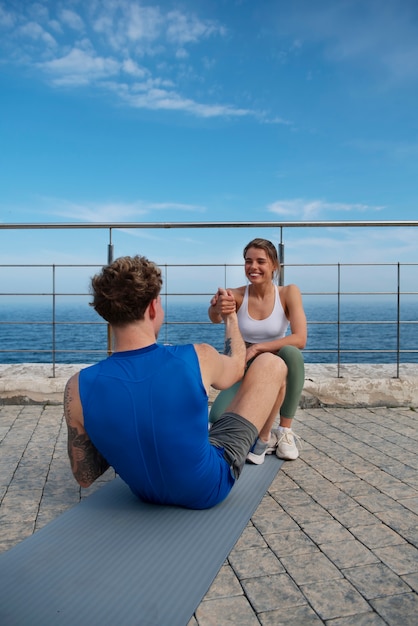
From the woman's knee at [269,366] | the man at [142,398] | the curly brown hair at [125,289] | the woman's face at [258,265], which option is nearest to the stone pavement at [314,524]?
the man at [142,398]

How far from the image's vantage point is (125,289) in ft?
5.20

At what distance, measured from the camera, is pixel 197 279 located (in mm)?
4910

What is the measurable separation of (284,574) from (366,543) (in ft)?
1.24

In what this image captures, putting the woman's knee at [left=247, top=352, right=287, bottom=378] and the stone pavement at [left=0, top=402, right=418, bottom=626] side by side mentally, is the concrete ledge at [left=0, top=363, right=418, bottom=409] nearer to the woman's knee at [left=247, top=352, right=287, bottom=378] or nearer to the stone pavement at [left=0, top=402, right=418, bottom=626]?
the stone pavement at [left=0, top=402, right=418, bottom=626]

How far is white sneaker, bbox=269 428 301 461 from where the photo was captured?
2660mm

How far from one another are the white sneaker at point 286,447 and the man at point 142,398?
93 centimetres

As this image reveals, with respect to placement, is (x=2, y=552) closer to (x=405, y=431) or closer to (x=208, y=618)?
(x=208, y=618)

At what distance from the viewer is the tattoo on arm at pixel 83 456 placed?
1755 mm

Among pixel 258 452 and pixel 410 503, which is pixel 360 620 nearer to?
pixel 410 503

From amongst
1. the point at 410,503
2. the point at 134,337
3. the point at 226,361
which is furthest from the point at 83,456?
the point at 410,503

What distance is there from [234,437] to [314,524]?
44cm

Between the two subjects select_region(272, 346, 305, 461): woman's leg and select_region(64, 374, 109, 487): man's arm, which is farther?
select_region(272, 346, 305, 461): woman's leg

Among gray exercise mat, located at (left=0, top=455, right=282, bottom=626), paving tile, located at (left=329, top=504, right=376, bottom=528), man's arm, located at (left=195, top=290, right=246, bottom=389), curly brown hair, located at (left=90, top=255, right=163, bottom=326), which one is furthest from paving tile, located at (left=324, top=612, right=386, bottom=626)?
curly brown hair, located at (left=90, top=255, right=163, bottom=326)

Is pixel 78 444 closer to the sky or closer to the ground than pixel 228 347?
closer to the ground
